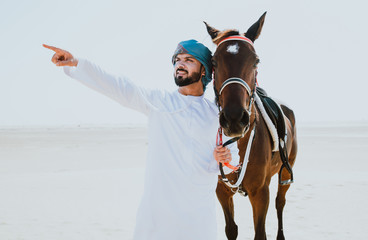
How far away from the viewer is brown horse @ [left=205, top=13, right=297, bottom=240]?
6.94ft

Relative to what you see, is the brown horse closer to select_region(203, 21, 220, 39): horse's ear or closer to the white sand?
select_region(203, 21, 220, 39): horse's ear

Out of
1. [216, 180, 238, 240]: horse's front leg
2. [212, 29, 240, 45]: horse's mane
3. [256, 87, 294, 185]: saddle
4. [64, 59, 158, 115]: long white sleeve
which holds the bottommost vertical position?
[216, 180, 238, 240]: horse's front leg

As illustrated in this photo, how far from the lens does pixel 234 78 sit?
7.46 ft

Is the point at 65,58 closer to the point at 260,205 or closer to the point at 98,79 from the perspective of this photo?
the point at 98,79

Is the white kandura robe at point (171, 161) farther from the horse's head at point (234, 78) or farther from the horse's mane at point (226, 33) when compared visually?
the horse's mane at point (226, 33)

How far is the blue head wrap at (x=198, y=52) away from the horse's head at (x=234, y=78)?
142mm

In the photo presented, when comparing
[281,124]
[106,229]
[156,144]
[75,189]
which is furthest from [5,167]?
[156,144]

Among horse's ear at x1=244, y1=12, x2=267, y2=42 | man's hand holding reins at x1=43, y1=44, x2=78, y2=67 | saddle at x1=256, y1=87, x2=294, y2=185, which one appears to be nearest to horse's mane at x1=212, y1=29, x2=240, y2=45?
horse's ear at x1=244, y1=12, x2=267, y2=42

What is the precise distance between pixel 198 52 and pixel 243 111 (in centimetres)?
48

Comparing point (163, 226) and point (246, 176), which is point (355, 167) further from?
point (163, 226)

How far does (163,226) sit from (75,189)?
7.61m

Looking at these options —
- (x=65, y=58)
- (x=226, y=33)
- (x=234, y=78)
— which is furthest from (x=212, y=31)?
(x=65, y=58)

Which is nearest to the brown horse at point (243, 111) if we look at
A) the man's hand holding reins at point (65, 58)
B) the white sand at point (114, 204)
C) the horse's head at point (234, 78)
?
the horse's head at point (234, 78)

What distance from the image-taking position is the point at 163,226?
1.75m
